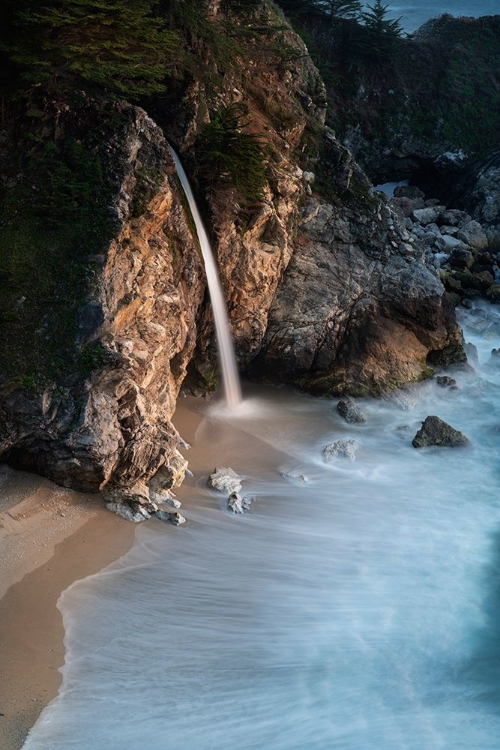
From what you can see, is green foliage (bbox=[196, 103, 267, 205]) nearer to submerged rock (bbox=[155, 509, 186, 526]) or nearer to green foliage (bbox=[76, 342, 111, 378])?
green foliage (bbox=[76, 342, 111, 378])

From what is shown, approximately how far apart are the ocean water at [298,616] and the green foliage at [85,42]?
6212mm

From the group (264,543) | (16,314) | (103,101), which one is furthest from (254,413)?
(103,101)

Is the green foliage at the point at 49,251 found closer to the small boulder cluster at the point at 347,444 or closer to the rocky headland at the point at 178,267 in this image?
the rocky headland at the point at 178,267

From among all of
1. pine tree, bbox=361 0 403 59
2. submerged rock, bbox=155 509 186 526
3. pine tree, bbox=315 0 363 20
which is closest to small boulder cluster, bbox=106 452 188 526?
submerged rock, bbox=155 509 186 526

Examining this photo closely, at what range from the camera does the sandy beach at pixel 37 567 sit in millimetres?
6672

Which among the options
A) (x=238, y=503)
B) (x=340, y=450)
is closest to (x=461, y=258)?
(x=340, y=450)

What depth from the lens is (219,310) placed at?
13773 mm

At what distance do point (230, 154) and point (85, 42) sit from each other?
3.31 meters

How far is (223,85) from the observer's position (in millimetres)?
14352

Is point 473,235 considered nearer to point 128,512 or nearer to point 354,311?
point 354,311

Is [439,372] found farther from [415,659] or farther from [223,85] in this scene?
[415,659]

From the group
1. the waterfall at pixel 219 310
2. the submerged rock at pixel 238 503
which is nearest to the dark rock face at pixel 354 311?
the waterfall at pixel 219 310

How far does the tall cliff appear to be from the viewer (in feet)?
31.9

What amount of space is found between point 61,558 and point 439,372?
10.7 metres
